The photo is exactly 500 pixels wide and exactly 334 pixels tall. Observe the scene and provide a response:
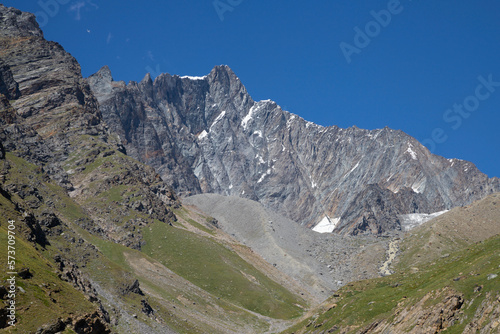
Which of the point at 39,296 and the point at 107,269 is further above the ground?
the point at 107,269

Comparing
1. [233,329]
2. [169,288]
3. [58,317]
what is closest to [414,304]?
[58,317]

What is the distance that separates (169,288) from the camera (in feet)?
426

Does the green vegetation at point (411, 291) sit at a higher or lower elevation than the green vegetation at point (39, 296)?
lower

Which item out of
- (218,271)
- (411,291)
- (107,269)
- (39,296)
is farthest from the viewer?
(218,271)

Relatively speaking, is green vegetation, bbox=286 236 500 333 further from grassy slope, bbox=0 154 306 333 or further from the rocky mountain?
grassy slope, bbox=0 154 306 333

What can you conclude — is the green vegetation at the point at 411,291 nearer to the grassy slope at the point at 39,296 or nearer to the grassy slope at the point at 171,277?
the grassy slope at the point at 39,296

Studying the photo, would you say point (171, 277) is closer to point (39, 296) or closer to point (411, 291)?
point (39, 296)

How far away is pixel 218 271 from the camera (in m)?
166

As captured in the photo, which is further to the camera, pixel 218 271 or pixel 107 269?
pixel 218 271

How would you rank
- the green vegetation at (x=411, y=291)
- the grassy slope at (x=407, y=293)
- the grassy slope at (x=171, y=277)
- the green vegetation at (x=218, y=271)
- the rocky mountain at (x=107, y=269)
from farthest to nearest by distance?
1. the green vegetation at (x=218, y=271)
2. the grassy slope at (x=171, y=277)
3. the rocky mountain at (x=107, y=269)
4. the green vegetation at (x=411, y=291)
5. the grassy slope at (x=407, y=293)

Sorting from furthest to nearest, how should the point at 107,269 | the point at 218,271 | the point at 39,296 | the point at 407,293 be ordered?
the point at 218,271 < the point at 107,269 < the point at 407,293 < the point at 39,296

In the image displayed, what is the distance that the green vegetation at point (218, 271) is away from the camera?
504 feet

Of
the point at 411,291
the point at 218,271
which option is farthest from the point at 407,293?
the point at 218,271

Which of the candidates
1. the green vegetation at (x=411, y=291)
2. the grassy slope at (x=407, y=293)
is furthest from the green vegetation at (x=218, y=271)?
the grassy slope at (x=407, y=293)
